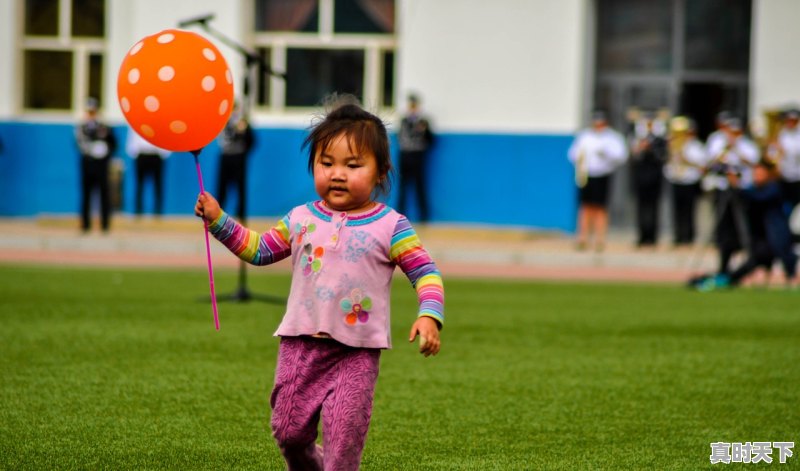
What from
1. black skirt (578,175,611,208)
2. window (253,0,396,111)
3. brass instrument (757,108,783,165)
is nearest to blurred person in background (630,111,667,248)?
black skirt (578,175,611,208)

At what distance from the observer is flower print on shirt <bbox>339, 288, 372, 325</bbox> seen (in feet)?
16.6

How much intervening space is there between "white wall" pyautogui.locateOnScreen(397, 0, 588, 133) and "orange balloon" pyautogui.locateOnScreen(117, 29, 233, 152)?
61.7ft

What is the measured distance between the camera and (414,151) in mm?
23750

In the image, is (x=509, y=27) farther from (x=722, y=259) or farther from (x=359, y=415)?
(x=359, y=415)

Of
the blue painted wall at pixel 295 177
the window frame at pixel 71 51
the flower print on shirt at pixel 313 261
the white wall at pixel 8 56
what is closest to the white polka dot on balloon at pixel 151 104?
the flower print on shirt at pixel 313 261

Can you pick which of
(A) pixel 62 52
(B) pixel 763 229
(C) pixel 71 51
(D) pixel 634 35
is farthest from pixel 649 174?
(A) pixel 62 52

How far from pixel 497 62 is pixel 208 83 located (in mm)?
18937

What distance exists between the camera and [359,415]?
498 centimetres

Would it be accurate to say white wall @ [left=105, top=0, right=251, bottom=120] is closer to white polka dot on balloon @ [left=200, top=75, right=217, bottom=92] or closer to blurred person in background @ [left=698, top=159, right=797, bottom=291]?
blurred person in background @ [left=698, top=159, right=797, bottom=291]

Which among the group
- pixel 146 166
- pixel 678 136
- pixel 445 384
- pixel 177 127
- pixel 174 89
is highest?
pixel 174 89

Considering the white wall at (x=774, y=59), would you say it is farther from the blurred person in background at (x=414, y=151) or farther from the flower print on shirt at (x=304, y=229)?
the flower print on shirt at (x=304, y=229)

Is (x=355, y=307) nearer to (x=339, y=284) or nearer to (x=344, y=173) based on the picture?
(x=339, y=284)

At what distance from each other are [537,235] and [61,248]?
777 centimetres

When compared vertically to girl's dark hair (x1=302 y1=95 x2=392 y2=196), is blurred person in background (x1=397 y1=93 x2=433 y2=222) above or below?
below
